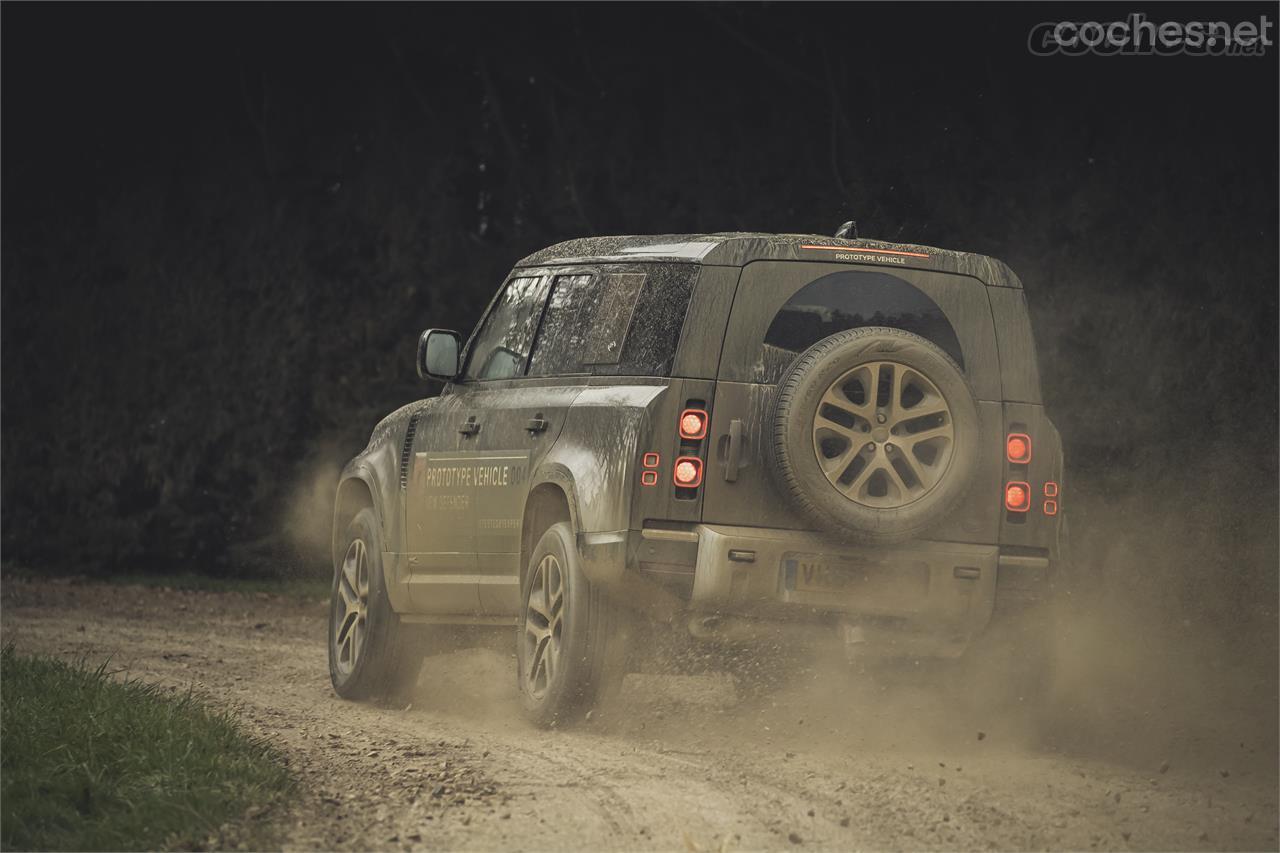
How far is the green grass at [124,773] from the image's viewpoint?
6863 mm

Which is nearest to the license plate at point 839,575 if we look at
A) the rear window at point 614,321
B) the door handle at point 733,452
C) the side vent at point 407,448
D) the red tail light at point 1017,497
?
the door handle at point 733,452

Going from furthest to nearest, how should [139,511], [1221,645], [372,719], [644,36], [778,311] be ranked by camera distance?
[139,511] < [644,36] < [1221,645] < [372,719] < [778,311]

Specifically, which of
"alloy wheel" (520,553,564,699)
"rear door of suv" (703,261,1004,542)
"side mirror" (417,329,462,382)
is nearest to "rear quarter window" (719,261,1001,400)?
"rear door of suv" (703,261,1004,542)

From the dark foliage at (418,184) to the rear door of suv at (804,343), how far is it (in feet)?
17.8

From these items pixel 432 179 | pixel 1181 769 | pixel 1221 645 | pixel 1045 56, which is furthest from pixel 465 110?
pixel 1181 769

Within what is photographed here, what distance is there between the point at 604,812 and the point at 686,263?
2746 mm

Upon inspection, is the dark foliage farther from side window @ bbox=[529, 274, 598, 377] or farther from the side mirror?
side window @ bbox=[529, 274, 598, 377]

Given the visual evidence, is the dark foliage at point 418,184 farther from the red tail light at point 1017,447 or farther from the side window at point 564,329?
the side window at point 564,329

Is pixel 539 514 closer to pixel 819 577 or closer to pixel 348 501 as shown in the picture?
pixel 819 577

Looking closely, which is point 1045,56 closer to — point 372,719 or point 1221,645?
point 1221,645

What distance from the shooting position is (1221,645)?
1173 centimetres

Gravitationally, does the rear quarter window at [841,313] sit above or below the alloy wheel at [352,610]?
above

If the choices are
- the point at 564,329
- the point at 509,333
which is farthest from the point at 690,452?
the point at 509,333

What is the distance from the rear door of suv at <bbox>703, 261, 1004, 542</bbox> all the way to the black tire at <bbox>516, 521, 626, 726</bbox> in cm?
68
